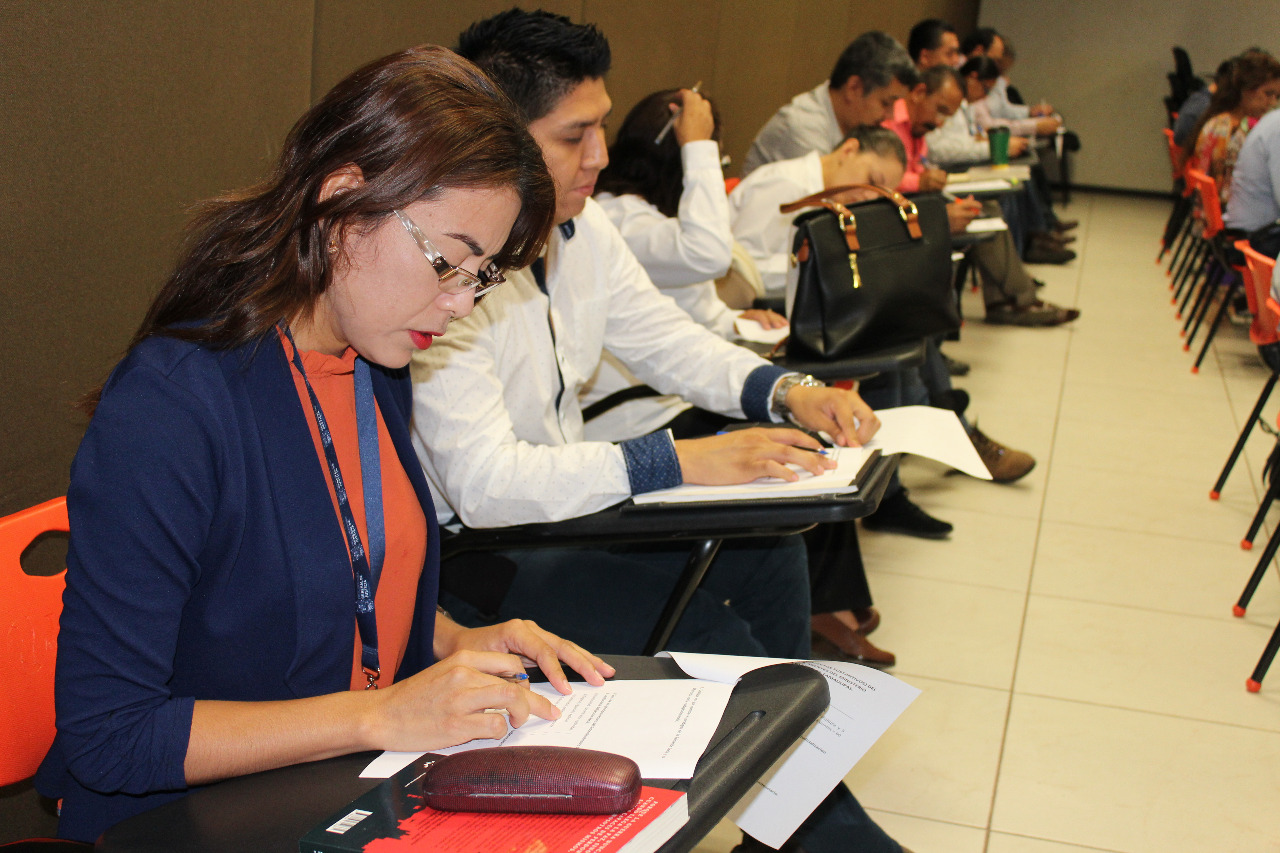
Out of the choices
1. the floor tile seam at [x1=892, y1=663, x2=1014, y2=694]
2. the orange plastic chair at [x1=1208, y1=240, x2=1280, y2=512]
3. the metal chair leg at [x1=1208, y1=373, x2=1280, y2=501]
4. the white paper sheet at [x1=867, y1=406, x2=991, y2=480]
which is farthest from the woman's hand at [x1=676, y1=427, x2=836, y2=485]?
the metal chair leg at [x1=1208, y1=373, x2=1280, y2=501]

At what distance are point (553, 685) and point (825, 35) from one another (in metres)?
5.84

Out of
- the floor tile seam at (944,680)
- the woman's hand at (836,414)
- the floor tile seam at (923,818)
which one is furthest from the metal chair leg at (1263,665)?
the woman's hand at (836,414)

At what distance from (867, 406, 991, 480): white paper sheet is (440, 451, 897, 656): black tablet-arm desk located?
0.21 feet

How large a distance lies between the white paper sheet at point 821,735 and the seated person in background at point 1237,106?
18.5ft

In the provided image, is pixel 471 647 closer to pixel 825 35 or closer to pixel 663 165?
pixel 663 165

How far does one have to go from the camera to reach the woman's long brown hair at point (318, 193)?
3.09 feet

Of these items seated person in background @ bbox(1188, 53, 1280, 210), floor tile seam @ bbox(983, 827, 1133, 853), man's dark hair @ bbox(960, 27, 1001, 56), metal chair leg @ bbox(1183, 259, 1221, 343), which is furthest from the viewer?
man's dark hair @ bbox(960, 27, 1001, 56)

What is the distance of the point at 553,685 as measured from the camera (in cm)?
99

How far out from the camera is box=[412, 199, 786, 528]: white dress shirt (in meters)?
1.47

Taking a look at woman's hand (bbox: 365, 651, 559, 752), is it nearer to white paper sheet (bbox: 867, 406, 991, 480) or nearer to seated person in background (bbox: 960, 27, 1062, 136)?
white paper sheet (bbox: 867, 406, 991, 480)

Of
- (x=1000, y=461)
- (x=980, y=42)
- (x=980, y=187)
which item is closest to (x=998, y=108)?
(x=980, y=42)

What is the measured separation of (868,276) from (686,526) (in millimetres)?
1191

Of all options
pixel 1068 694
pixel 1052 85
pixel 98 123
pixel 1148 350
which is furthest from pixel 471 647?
pixel 1052 85

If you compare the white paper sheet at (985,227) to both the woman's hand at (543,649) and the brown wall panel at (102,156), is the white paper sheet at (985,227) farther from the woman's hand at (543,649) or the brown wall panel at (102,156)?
the woman's hand at (543,649)
